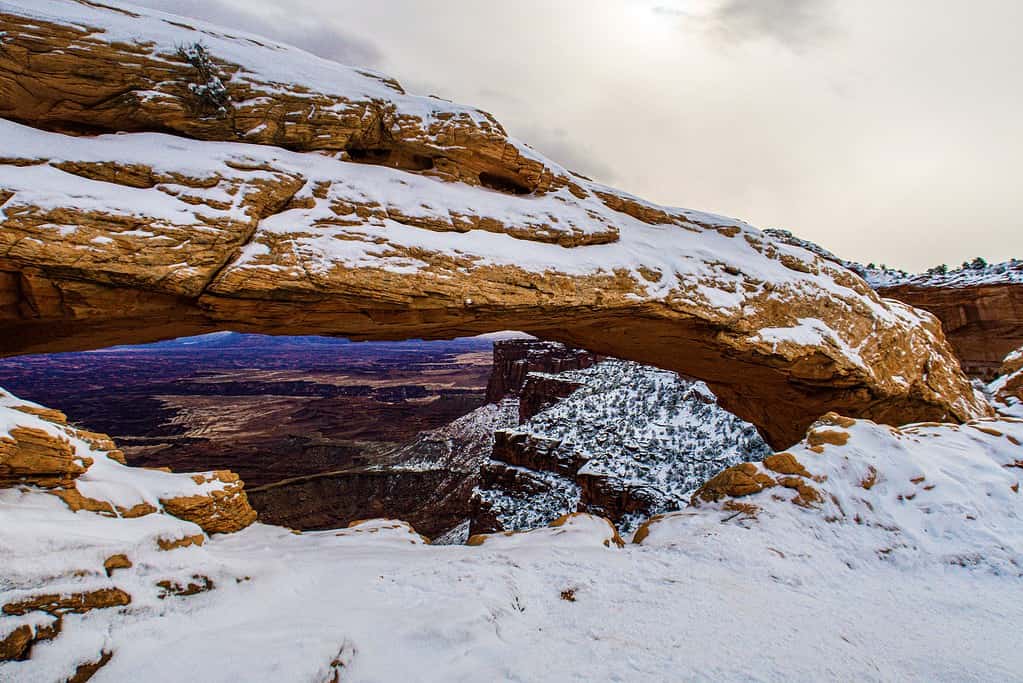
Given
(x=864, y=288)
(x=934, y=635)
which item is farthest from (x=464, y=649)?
(x=864, y=288)

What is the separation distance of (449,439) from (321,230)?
44.0m

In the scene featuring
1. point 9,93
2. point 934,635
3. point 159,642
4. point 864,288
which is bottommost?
point 159,642

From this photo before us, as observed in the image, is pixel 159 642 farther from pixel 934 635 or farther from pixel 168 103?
pixel 168 103

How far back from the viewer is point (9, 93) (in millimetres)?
6117

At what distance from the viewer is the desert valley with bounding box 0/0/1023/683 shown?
3088 millimetres

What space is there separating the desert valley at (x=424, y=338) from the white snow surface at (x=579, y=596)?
3 centimetres

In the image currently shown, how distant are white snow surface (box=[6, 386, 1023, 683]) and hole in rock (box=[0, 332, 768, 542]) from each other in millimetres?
12156

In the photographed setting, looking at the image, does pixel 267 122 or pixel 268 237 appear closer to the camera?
pixel 268 237

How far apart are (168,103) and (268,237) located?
2805 millimetres

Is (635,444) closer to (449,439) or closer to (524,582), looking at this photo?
(524,582)

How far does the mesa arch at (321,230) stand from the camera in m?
5.98

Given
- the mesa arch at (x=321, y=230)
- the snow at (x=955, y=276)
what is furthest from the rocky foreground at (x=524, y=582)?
the snow at (x=955, y=276)

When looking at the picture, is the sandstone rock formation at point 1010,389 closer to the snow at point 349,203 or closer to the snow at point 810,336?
the snow at point 810,336

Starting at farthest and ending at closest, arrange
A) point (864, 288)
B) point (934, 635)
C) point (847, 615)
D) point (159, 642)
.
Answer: point (864, 288), point (847, 615), point (934, 635), point (159, 642)
